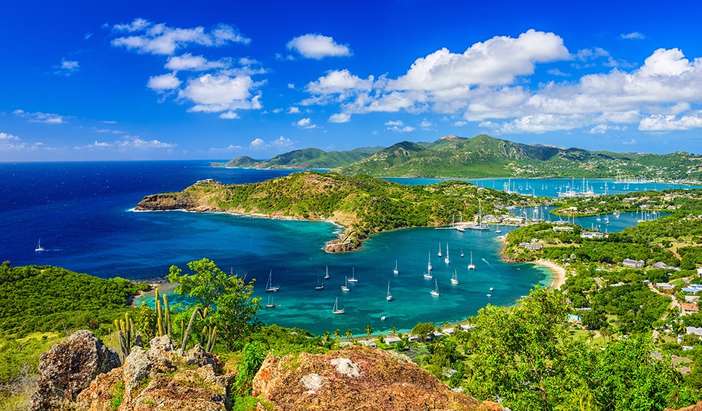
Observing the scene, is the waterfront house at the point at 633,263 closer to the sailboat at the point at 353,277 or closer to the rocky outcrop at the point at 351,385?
the sailboat at the point at 353,277

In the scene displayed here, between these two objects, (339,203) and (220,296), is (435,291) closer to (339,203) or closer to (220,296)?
(220,296)

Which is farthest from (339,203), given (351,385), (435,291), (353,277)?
(351,385)

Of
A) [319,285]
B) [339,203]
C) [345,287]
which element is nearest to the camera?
[345,287]

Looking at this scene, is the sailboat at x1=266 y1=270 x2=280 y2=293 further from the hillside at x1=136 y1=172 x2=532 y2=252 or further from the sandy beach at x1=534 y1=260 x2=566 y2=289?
the sandy beach at x1=534 y1=260 x2=566 y2=289

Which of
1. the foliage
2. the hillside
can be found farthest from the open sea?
the foliage

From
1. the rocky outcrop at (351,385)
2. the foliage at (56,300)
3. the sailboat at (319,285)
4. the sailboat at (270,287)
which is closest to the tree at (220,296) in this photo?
the rocky outcrop at (351,385)

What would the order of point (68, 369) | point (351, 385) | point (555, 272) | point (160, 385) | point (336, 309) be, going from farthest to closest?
1. point (555, 272)
2. point (336, 309)
3. point (68, 369)
4. point (160, 385)
5. point (351, 385)
